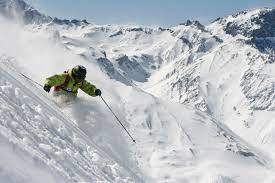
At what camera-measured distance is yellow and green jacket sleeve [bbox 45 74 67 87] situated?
70.9 feet

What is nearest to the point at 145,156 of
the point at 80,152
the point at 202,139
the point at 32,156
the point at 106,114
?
the point at 106,114

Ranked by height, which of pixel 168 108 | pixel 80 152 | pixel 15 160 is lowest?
pixel 15 160

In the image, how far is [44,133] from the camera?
13859mm

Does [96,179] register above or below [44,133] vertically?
below

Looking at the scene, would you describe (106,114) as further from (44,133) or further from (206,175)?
(44,133)

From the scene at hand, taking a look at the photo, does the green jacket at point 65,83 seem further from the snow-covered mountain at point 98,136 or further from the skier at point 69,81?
the snow-covered mountain at point 98,136

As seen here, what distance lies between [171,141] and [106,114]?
20.1ft

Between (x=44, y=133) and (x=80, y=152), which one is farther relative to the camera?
(x=80, y=152)

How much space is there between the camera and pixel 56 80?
22109 mm

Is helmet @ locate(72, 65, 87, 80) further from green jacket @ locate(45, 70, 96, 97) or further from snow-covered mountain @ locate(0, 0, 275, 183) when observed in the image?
snow-covered mountain @ locate(0, 0, 275, 183)

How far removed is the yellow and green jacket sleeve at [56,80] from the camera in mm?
21625

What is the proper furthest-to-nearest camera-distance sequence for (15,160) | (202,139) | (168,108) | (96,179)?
(168,108), (202,139), (96,179), (15,160)

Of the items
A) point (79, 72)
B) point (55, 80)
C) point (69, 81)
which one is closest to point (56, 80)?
point (55, 80)

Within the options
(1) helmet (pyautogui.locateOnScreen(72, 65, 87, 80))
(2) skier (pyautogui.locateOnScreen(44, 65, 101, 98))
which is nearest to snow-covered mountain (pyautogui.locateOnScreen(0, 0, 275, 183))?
(2) skier (pyautogui.locateOnScreen(44, 65, 101, 98))
